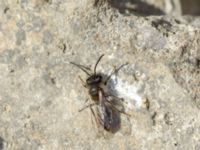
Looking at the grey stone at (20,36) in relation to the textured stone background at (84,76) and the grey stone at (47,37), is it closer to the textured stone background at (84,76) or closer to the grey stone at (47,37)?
the textured stone background at (84,76)

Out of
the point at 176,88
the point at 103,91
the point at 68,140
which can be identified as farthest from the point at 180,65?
the point at 68,140

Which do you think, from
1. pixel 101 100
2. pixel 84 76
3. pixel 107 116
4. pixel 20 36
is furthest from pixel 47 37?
pixel 107 116

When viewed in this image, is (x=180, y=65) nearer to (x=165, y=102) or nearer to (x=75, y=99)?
(x=165, y=102)

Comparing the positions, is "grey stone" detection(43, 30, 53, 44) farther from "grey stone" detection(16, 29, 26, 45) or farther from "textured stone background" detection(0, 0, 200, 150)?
"grey stone" detection(16, 29, 26, 45)

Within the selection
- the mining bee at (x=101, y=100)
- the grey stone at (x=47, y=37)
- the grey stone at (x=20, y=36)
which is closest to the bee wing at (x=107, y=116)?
the mining bee at (x=101, y=100)

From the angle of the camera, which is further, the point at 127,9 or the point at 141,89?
the point at 127,9

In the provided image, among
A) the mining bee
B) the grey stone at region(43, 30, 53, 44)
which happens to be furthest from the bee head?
the grey stone at region(43, 30, 53, 44)

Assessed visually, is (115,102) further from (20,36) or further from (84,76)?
(20,36)
